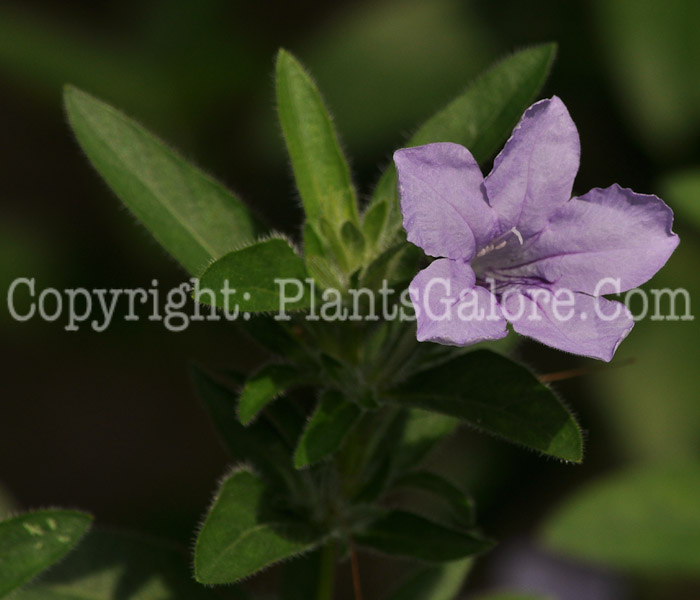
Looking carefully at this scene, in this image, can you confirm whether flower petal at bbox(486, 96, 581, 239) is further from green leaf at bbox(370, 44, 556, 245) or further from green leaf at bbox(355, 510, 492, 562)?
green leaf at bbox(355, 510, 492, 562)

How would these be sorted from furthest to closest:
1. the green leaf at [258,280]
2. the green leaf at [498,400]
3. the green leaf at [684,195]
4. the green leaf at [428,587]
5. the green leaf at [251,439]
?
the green leaf at [684,195] < the green leaf at [428,587] < the green leaf at [251,439] < the green leaf at [498,400] < the green leaf at [258,280]

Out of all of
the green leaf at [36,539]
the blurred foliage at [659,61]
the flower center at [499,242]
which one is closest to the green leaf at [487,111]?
the flower center at [499,242]

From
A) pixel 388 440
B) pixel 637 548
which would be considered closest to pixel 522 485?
pixel 637 548

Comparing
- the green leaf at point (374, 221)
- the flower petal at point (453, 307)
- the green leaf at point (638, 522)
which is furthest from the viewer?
the green leaf at point (638, 522)

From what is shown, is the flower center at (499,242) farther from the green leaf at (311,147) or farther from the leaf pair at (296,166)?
the green leaf at (311,147)

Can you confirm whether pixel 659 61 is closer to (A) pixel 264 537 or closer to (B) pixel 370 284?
(B) pixel 370 284

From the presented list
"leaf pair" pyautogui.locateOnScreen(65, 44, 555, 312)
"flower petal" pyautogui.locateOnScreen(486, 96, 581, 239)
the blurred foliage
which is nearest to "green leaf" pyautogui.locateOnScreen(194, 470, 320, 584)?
"leaf pair" pyautogui.locateOnScreen(65, 44, 555, 312)
